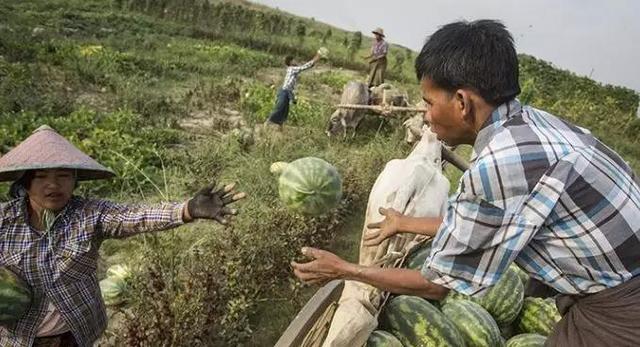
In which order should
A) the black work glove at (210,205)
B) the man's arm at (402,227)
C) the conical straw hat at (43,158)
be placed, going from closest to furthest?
the conical straw hat at (43,158), the black work glove at (210,205), the man's arm at (402,227)

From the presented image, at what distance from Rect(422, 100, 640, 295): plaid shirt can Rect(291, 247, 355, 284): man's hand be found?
0.43m

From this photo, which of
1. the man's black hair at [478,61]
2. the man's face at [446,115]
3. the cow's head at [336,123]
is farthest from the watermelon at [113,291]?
the cow's head at [336,123]

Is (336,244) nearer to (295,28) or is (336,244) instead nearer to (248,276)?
(248,276)

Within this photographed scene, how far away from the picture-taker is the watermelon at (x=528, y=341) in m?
3.23

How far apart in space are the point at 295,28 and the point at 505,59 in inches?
1094

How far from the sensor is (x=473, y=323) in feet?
10.8

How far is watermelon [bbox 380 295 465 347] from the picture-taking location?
3.00m

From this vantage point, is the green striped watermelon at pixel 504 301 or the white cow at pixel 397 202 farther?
the green striped watermelon at pixel 504 301

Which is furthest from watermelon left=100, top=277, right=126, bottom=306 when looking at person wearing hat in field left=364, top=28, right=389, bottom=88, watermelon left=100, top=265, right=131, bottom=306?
person wearing hat in field left=364, top=28, right=389, bottom=88

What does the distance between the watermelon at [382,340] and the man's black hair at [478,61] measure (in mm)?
1531

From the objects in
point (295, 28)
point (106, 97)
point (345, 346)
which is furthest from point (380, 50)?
point (295, 28)

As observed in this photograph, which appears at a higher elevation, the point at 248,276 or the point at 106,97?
the point at 248,276

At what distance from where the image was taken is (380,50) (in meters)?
14.4

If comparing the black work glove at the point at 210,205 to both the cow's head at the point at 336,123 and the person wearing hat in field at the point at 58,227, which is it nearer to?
the person wearing hat in field at the point at 58,227
